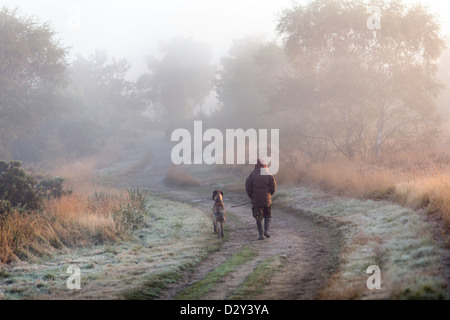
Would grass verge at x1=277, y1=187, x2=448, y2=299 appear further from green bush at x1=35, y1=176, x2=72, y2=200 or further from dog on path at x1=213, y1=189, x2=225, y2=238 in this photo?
green bush at x1=35, y1=176, x2=72, y2=200

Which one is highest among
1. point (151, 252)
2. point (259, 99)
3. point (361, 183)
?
point (259, 99)

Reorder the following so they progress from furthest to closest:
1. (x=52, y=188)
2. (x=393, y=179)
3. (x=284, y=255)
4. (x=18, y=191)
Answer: (x=52, y=188) < (x=393, y=179) < (x=18, y=191) < (x=284, y=255)

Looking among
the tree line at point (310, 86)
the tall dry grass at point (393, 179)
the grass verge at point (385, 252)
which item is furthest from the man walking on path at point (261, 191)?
the tree line at point (310, 86)

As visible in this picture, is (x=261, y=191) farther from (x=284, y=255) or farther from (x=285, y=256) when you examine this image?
(x=285, y=256)

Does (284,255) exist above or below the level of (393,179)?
below

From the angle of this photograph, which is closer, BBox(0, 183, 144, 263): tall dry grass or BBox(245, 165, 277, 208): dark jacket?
BBox(0, 183, 144, 263): tall dry grass

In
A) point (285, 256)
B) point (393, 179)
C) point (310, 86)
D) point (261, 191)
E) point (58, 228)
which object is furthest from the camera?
point (310, 86)

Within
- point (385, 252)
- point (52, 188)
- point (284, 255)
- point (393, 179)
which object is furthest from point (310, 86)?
point (385, 252)

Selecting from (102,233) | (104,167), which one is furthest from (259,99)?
(102,233)

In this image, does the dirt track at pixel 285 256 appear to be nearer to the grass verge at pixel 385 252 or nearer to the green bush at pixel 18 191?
the grass verge at pixel 385 252

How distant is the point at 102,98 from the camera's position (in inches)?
2972

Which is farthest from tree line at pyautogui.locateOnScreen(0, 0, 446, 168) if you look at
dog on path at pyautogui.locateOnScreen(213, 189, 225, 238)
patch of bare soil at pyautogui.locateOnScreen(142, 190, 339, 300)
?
dog on path at pyautogui.locateOnScreen(213, 189, 225, 238)
